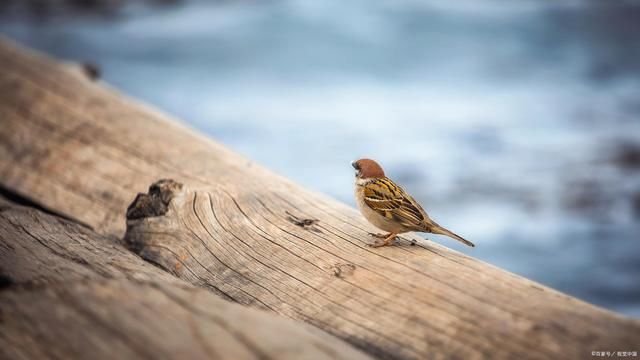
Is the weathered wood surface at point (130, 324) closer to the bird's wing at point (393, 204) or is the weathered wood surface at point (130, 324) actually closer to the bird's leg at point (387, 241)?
the bird's leg at point (387, 241)

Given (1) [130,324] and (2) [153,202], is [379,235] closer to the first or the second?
(2) [153,202]

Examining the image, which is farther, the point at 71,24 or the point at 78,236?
the point at 71,24

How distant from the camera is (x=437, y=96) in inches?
508

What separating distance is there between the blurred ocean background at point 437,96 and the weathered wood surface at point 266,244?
3980 mm

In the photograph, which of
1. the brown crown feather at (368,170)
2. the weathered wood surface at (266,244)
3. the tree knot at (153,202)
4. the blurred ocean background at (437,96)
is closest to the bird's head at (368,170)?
the brown crown feather at (368,170)

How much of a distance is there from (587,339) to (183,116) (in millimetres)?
10574

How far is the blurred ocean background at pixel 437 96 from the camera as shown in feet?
26.3

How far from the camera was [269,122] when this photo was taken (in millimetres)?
11688

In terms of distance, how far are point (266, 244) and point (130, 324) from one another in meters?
1.04

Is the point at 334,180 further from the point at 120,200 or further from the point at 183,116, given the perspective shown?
the point at 120,200

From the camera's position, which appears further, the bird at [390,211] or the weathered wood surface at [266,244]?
the bird at [390,211]

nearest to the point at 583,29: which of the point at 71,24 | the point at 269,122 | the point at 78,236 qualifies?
the point at 269,122

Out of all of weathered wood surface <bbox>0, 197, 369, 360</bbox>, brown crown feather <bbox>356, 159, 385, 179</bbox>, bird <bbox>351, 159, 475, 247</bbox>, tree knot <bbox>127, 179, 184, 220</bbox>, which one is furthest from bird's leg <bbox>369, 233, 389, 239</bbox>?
tree knot <bbox>127, 179, 184, 220</bbox>

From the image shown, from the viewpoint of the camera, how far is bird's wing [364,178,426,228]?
3070 mm
